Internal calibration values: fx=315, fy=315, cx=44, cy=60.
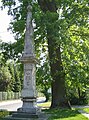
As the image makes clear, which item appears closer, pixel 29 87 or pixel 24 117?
pixel 24 117

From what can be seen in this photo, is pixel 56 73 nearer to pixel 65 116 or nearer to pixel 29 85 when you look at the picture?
pixel 65 116

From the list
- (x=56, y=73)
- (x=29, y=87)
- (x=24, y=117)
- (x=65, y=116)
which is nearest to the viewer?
(x=24, y=117)

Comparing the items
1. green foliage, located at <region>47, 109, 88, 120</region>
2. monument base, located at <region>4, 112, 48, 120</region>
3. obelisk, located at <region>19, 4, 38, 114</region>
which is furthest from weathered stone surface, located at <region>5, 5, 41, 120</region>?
green foliage, located at <region>47, 109, 88, 120</region>

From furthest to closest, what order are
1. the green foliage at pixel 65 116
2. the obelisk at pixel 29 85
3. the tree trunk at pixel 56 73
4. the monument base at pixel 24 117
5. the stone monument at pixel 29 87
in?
the tree trunk at pixel 56 73 → the green foliage at pixel 65 116 → the obelisk at pixel 29 85 → the stone monument at pixel 29 87 → the monument base at pixel 24 117

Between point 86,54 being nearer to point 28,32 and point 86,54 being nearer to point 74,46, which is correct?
point 74,46

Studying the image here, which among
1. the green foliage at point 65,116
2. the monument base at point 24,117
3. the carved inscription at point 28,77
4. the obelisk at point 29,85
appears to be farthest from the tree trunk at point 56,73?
the monument base at point 24,117

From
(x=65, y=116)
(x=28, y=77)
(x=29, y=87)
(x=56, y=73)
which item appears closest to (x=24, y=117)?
(x=29, y=87)

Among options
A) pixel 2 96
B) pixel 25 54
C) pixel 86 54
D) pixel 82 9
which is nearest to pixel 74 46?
pixel 86 54

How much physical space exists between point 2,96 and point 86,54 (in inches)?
1668

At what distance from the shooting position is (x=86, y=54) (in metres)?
23.8

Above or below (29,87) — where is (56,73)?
above

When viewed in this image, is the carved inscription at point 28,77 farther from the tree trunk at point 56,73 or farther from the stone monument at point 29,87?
the tree trunk at point 56,73

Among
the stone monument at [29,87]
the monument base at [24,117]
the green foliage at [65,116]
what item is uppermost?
the stone monument at [29,87]

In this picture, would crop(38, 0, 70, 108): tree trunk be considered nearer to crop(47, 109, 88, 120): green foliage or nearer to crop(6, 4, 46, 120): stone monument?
crop(47, 109, 88, 120): green foliage
